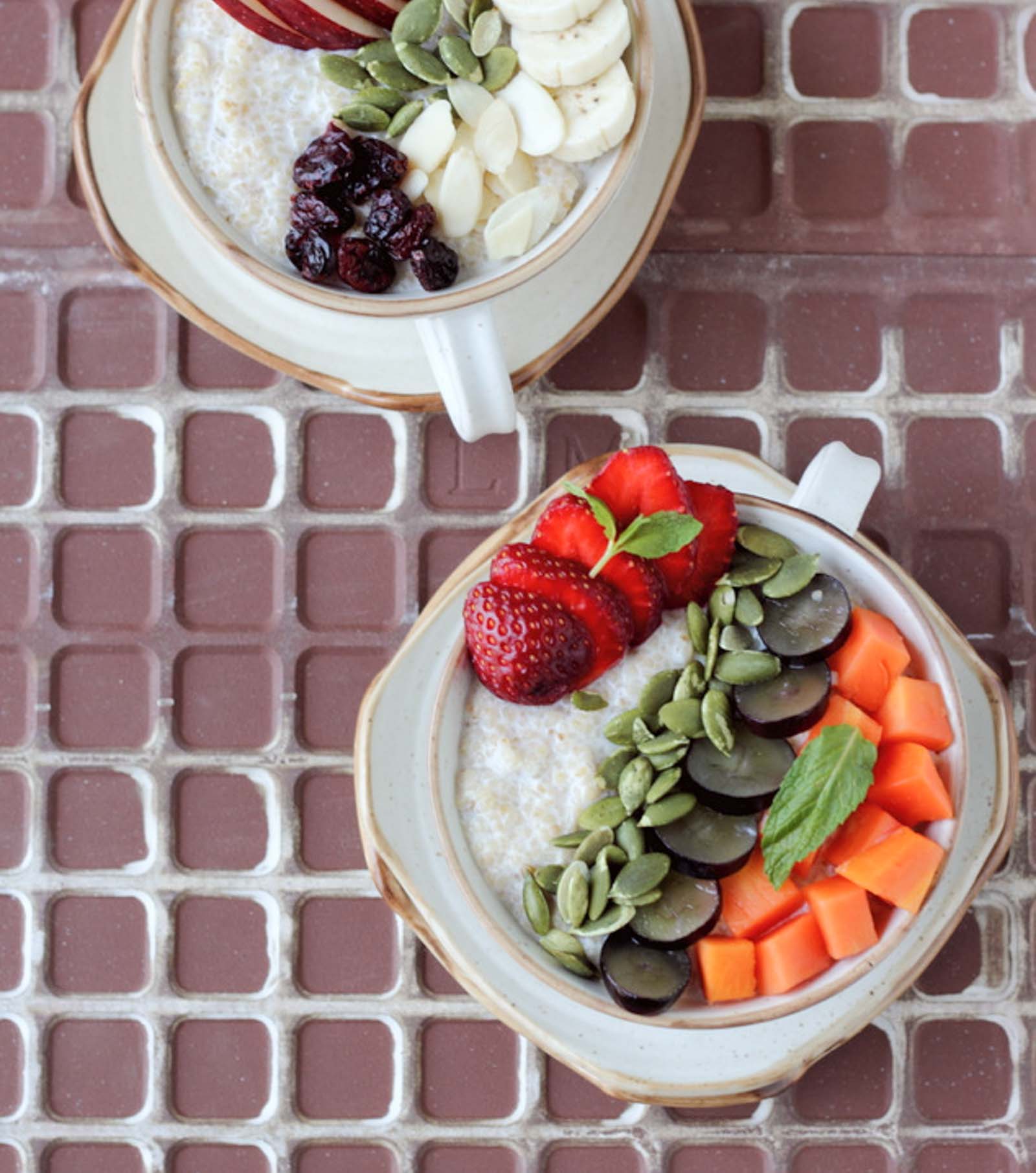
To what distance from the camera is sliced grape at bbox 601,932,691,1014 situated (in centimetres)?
82

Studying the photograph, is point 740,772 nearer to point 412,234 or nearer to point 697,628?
point 697,628

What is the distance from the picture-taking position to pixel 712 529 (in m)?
0.85

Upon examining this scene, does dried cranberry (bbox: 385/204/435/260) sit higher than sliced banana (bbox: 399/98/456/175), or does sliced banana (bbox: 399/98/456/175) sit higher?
sliced banana (bbox: 399/98/456/175)

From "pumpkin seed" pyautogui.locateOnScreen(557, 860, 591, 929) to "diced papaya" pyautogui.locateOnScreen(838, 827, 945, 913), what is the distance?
5.9 inches

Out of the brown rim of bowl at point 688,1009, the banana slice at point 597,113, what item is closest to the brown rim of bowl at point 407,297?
the banana slice at point 597,113

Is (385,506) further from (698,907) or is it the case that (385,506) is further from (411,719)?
(698,907)

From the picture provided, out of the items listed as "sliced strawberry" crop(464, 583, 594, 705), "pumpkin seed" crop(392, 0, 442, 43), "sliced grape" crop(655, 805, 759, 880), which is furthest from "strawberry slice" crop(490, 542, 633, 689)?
"pumpkin seed" crop(392, 0, 442, 43)

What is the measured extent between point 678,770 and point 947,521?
0.35m

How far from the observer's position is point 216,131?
814 millimetres

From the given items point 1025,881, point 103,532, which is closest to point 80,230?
point 103,532

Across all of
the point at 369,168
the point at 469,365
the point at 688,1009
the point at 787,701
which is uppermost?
the point at 369,168

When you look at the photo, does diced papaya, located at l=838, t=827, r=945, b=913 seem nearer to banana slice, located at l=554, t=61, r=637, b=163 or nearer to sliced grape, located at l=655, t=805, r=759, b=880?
sliced grape, located at l=655, t=805, r=759, b=880

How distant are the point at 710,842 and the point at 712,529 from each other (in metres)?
0.20

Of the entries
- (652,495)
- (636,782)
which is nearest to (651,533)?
(652,495)
